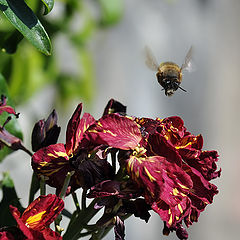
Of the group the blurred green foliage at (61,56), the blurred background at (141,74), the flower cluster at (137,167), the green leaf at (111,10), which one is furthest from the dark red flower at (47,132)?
the green leaf at (111,10)

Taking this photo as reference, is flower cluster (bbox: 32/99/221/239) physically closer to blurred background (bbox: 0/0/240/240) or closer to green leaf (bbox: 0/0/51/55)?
green leaf (bbox: 0/0/51/55)

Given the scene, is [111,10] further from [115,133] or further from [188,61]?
[115,133]

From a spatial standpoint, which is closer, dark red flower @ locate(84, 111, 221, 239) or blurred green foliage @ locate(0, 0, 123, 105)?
dark red flower @ locate(84, 111, 221, 239)

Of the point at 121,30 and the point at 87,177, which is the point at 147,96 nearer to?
the point at 121,30

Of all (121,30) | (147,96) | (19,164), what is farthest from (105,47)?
(19,164)

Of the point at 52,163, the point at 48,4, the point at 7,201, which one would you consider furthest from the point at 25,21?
the point at 7,201

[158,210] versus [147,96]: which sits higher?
[147,96]

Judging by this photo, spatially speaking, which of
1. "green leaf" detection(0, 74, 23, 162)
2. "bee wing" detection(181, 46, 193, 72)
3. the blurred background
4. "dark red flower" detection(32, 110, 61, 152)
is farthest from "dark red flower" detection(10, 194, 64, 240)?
the blurred background
